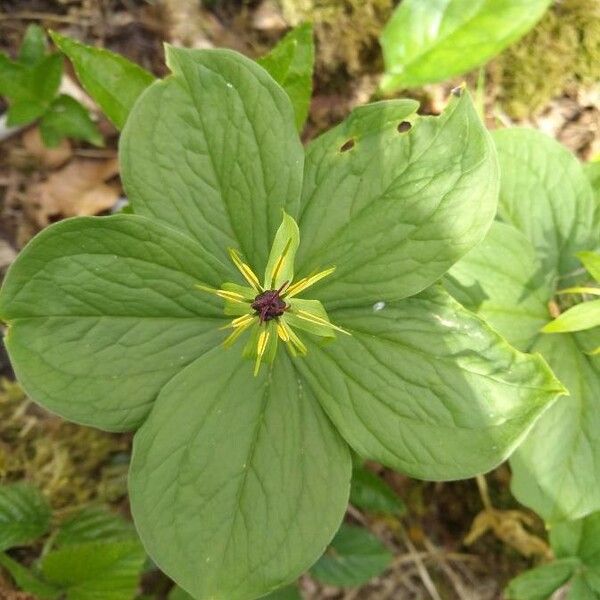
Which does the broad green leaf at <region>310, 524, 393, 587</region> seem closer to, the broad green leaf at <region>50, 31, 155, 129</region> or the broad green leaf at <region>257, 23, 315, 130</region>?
the broad green leaf at <region>257, 23, 315, 130</region>

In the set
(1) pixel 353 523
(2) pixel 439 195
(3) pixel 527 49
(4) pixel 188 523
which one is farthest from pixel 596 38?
(4) pixel 188 523

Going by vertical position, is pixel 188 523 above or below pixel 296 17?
below

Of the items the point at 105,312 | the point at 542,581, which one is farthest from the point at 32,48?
the point at 542,581

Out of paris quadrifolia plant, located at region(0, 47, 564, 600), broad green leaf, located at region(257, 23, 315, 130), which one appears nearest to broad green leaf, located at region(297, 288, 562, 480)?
paris quadrifolia plant, located at region(0, 47, 564, 600)

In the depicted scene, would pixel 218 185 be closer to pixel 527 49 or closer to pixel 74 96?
pixel 74 96

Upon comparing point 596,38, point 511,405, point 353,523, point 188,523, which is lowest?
point 353,523

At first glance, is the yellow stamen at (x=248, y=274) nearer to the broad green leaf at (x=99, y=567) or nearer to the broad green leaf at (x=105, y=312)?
the broad green leaf at (x=105, y=312)
